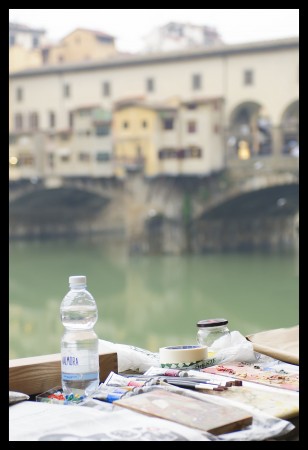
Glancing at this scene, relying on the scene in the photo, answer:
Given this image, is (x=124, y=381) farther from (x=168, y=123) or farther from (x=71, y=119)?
(x=71, y=119)

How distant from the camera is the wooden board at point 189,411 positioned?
81 cm

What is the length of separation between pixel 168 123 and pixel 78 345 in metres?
15.7

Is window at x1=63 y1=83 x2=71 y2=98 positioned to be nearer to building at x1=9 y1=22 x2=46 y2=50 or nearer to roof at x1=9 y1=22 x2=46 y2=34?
building at x1=9 y1=22 x2=46 y2=50

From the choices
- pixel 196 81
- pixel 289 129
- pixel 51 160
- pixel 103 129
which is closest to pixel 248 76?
pixel 196 81

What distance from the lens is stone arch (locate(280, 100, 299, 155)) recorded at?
15914mm

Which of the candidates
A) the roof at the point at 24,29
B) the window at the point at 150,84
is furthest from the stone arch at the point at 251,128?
the roof at the point at 24,29

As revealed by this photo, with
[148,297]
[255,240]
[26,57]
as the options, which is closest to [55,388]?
[148,297]

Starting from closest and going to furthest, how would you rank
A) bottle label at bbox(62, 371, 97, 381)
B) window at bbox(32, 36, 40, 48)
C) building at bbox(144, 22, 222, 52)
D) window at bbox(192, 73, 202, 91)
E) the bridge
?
1. bottle label at bbox(62, 371, 97, 381)
2. the bridge
3. window at bbox(192, 73, 202, 91)
4. window at bbox(32, 36, 40, 48)
5. building at bbox(144, 22, 222, 52)

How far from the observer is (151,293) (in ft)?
36.1

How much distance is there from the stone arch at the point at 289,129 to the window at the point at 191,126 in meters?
1.69

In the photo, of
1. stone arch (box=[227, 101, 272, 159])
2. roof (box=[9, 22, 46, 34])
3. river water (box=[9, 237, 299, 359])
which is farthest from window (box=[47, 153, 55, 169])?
roof (box=[9, 22, 46, 34])

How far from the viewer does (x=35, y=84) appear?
61.9 ft

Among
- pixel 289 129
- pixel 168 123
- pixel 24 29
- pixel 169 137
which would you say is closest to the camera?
pixel 289 129

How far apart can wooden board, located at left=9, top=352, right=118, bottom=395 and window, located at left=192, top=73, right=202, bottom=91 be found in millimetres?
16098
